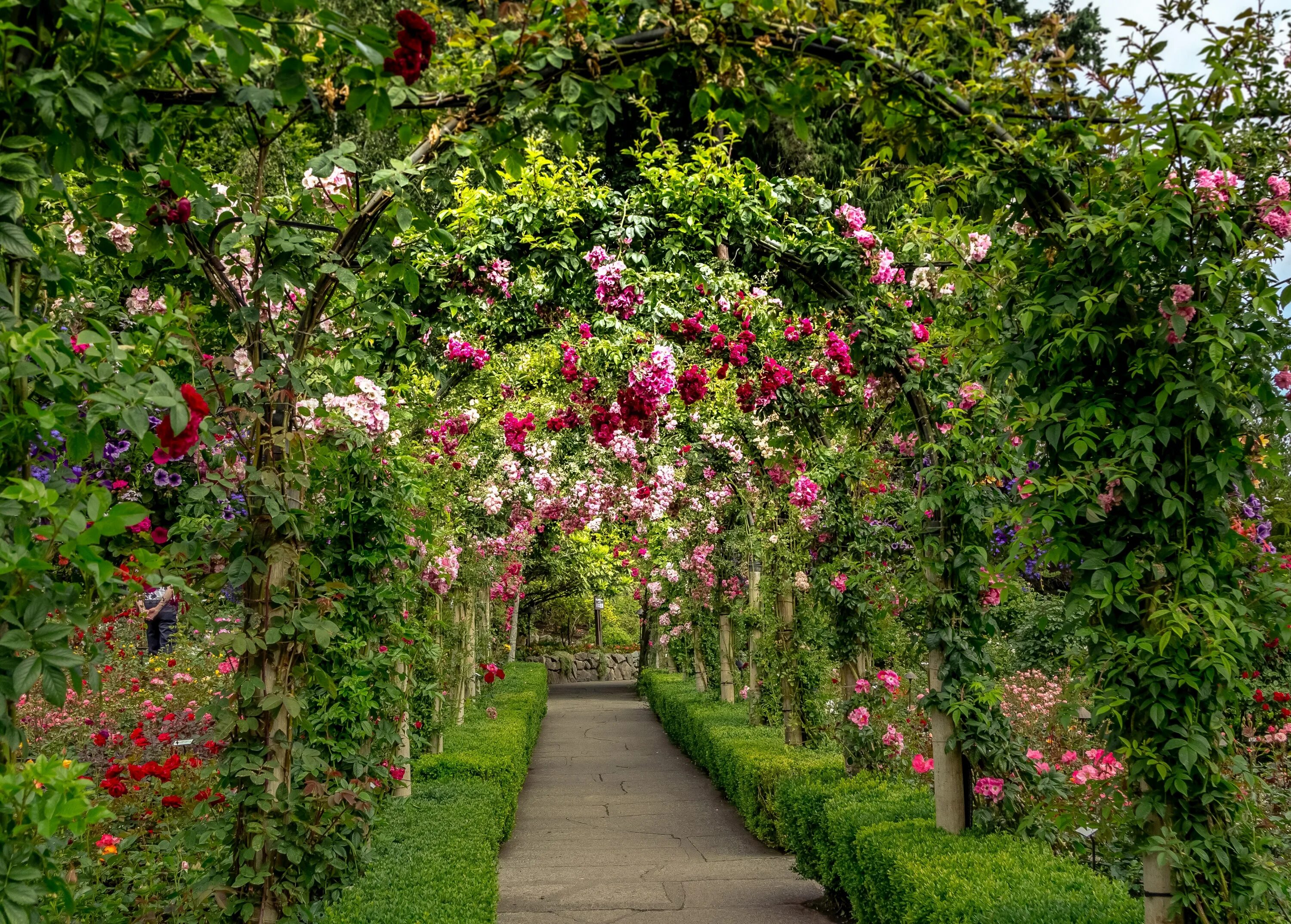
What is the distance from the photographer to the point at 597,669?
2536 centimetres

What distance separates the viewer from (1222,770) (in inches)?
98.7

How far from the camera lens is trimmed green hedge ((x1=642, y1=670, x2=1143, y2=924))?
115 inches

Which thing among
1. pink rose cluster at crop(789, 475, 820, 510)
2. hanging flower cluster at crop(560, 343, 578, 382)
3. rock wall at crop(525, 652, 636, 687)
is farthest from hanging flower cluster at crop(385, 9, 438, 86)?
rock wall at crop(525, 652, 636, 687)

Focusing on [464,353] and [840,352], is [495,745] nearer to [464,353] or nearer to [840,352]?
[464,353]

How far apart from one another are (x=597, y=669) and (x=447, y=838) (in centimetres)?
2141

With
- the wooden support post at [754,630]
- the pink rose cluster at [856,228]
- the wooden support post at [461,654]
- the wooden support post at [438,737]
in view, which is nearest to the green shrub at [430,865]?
the wooden support post at [438,737]

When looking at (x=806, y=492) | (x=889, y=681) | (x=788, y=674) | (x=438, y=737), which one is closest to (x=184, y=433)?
(x=889, y=681)

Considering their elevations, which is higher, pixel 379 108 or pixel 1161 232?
pixel 379 108

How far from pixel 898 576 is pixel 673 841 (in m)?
3.68

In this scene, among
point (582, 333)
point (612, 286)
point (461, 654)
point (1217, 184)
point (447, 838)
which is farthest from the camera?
point (461, 654)

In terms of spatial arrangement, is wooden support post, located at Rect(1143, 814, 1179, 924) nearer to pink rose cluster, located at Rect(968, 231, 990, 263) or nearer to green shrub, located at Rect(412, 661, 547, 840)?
pink rose cluster, located at Rect(968, 231, 990, 263)

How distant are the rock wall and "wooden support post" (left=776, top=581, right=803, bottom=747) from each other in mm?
17170

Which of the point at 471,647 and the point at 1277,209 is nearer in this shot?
the point at 1277,209

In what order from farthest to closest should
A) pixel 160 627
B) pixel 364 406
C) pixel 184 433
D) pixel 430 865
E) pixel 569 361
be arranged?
pixel 160 627
pixel 569 361
pixel 430 865
pixel 364 406
pixel 184 433
